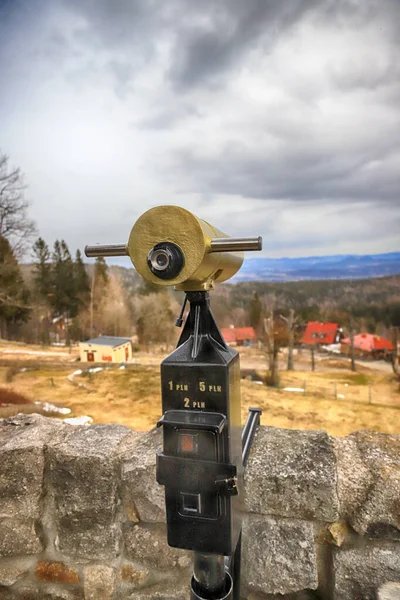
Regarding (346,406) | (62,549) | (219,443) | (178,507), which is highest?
(219,443)

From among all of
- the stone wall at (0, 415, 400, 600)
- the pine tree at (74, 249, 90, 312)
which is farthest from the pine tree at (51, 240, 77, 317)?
the stone wall at (0, 415, 400, 600)

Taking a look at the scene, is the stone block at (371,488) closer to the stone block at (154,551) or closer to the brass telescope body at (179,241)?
the stone block at (154,551)

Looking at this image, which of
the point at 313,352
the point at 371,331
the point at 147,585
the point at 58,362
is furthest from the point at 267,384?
the point at 147,585

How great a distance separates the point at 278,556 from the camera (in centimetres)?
112

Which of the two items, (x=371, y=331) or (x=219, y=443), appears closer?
(x=219, y=443)

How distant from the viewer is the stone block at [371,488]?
1.04 meters

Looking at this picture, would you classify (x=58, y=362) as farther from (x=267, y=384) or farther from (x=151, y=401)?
(x=267, y=384)

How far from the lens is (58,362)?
14.4 feet

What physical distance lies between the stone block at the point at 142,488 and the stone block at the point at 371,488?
54cm

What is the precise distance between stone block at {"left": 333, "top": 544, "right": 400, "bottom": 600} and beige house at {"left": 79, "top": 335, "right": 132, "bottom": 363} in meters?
3.50

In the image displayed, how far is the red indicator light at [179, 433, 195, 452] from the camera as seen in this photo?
0.83m

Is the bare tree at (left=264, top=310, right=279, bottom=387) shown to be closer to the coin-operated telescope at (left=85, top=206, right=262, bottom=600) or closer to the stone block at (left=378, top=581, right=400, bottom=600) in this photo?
the stone block at (left=378, top=581, right=400, bottom=600)

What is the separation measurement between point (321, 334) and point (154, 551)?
341 cm

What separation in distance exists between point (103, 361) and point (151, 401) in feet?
2.96
